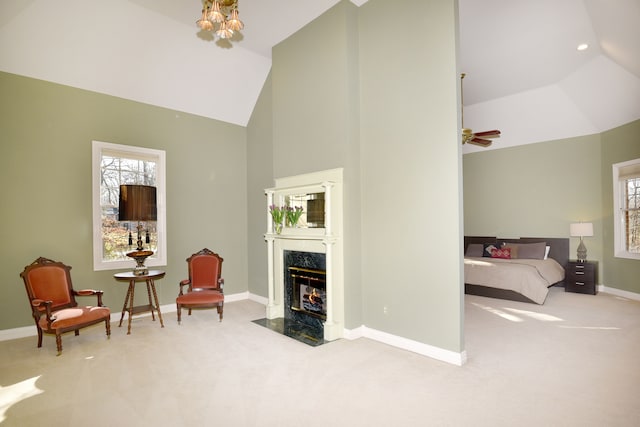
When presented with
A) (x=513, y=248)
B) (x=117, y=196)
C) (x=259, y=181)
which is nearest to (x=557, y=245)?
(x=513, y=248)

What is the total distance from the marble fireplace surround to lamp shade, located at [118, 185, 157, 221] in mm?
1590

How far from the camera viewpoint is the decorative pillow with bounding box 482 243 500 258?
7578 millimetres

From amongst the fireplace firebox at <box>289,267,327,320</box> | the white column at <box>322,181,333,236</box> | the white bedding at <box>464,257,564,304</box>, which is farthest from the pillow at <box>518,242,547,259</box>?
the white column at <box>322,181,333,236</box>

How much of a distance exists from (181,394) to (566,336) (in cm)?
428

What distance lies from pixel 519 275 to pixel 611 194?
2669 mm

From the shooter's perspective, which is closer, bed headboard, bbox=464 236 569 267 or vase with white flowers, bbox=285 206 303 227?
vase with white flowers, bbox=285 206 303 227

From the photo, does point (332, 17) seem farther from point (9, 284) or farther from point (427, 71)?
point (9, 284)

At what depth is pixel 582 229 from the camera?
252 inches

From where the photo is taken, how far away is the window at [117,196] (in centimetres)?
461

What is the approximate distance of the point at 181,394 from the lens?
A: 2.67m

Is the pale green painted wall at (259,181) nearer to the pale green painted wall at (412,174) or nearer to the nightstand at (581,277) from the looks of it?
the pale green painted wall at (412,174)

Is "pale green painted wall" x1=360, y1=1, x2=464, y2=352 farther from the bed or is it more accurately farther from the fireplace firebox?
the bed

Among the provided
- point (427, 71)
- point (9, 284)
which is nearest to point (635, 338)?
point (427, 71)

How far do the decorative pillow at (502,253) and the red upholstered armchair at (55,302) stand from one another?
7294 millimetres
